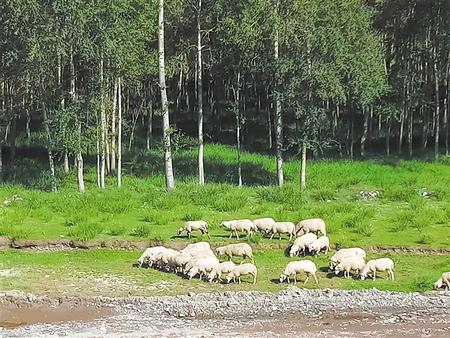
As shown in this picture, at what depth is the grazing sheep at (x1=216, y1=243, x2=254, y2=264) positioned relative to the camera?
63.1ft

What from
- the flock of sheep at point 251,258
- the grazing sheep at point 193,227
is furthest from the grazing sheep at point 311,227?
the grazing sheep at point 193,227

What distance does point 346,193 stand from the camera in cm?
3073

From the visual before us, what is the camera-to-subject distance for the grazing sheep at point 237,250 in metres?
19.2

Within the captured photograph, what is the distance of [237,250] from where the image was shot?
63.3 feet

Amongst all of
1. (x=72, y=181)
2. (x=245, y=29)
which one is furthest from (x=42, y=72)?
(x=245, y=29)

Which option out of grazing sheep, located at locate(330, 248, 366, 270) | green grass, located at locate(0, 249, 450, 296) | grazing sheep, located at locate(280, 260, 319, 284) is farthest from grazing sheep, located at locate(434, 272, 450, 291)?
grazing sheep, located at locate(280, 260, 319, 284)

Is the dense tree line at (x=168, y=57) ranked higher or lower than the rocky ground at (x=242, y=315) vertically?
higher

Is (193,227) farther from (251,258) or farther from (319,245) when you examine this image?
(319,245)

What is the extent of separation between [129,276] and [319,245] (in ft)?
18.7

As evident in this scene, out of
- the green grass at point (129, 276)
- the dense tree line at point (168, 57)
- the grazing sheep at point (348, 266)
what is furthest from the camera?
the dense tree line at point (168, 57)

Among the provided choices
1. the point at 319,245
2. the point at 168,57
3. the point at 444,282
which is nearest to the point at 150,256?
the point at 319,245

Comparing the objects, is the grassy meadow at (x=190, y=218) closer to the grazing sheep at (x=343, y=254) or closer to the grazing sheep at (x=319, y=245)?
the grazing sheep at (x=319, y=245)

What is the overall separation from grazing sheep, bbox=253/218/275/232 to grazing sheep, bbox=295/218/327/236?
0.88 metres

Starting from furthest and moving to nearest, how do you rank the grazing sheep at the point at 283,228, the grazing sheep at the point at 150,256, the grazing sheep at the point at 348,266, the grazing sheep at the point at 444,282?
the grazing sheep at the point at 283,228 → the grazing sheep at the point at 150,256 → the grazing sheep at the point at 348,266 → the grazing sheep at the point at 444,282
